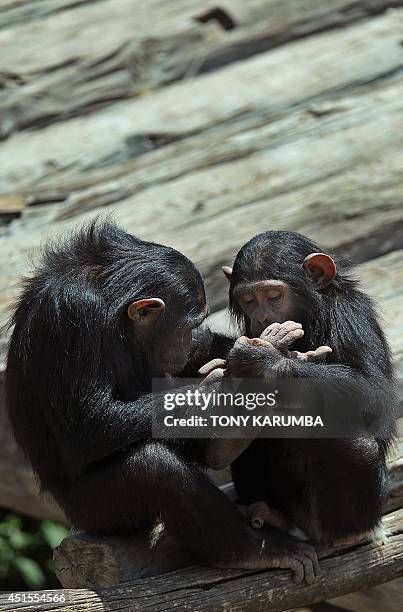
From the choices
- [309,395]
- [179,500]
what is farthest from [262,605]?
[309,395]

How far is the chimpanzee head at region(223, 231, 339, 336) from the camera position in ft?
17.5

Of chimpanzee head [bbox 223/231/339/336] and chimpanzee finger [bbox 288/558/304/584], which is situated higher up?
chimpanzee head [bbox 223/231/339/336]

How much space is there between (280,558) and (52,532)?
4.32 m

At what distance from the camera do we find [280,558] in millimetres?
4832

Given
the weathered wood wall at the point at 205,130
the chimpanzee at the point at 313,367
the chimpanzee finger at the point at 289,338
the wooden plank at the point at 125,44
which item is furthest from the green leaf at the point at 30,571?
the chimpanzee finger at the point at 289,338

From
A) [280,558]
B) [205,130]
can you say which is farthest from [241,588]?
[205,130]

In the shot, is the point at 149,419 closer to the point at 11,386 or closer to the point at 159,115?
the point at 11,386

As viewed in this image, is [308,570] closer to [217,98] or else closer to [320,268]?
[320,268]

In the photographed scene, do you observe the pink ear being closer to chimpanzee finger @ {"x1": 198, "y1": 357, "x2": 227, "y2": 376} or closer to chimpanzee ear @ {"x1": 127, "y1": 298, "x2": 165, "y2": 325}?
chimpanzee ear @ {"x1": 127, "y1": 298, "x2": 165, "y2": 325}

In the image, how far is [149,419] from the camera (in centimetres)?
482

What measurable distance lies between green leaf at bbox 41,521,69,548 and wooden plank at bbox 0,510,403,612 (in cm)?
414

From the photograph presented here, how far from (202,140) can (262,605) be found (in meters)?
5.40

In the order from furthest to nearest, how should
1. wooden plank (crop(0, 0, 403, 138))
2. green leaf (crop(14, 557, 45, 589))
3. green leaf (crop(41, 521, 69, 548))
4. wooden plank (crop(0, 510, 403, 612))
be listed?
wooden plank (crop(0, 0, 403, 138)), green leaf (crop(41, 521, 69, 548)), green leaf (crop(14, 557, 45, 589)), wooden plank (crop(0, 510, 403, 612))

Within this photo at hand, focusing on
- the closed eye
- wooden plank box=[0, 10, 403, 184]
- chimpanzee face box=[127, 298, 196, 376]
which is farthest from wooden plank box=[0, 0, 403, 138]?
chimpanzee face box=[127, 298, 196, 376]
